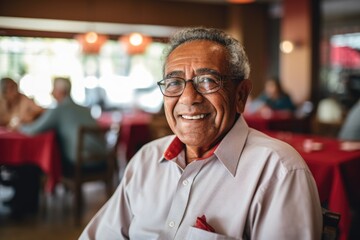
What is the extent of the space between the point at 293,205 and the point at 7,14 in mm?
7686

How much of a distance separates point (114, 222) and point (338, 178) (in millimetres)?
1428

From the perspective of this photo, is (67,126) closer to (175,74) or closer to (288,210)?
(175,74)

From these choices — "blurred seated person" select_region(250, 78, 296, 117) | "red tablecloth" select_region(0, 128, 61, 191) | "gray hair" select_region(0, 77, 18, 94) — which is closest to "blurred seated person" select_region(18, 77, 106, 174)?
"red tablecloth" select_region(0, 128, 61, 191)

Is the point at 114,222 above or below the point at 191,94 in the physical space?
below

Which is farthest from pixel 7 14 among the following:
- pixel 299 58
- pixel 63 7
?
pixel 299 58

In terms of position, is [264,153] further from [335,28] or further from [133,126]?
[335,28]

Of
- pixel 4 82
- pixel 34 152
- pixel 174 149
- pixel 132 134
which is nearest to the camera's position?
pixel 174 149

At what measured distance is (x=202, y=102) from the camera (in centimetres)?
127

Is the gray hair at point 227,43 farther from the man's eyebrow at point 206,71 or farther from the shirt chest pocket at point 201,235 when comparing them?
the shirt chest pocket at point 201,235

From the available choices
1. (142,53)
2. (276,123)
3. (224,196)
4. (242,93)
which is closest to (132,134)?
(276,123)

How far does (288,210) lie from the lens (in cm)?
108

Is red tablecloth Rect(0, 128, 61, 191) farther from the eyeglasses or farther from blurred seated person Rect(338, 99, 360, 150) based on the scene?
the eyeglasses

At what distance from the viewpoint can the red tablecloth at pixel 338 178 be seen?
89.3 inches

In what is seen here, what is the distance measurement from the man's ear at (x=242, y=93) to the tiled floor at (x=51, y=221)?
248 cm
